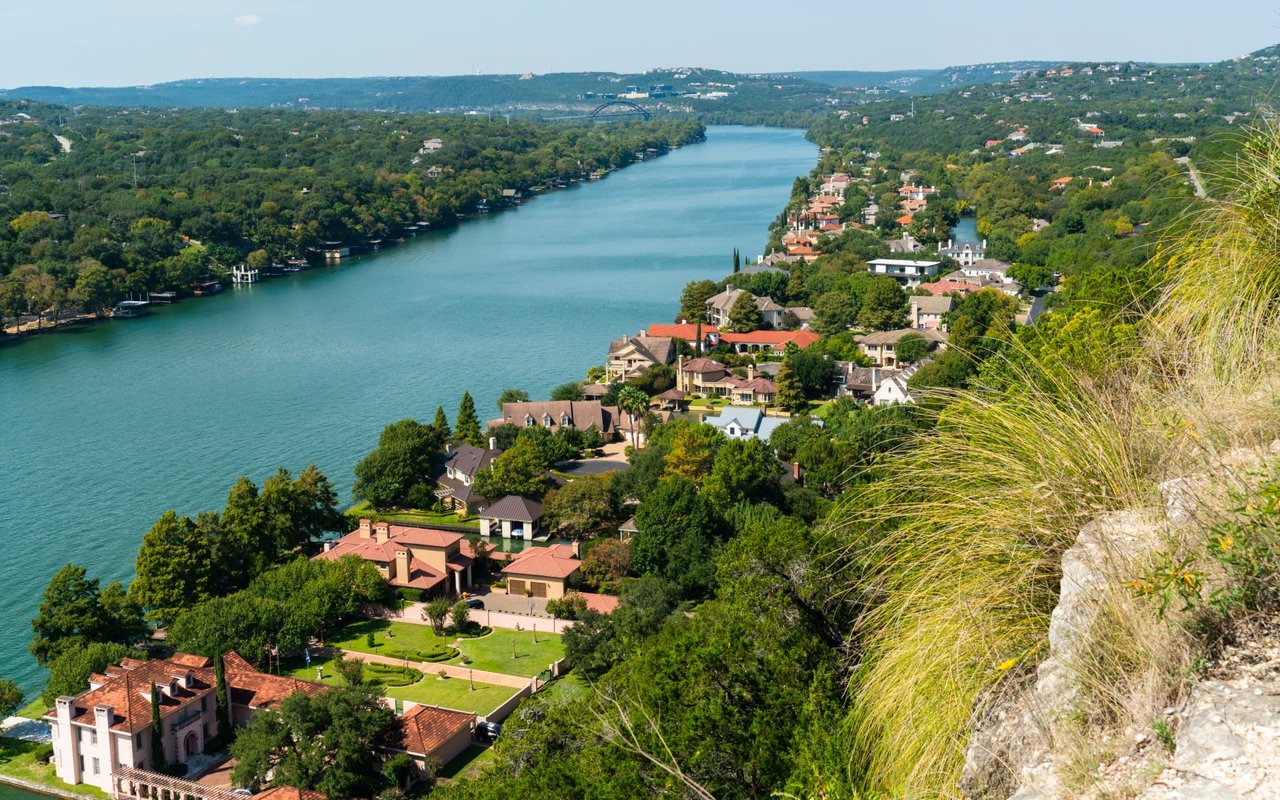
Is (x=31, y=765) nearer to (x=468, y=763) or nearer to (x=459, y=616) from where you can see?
(x=468, y=763)

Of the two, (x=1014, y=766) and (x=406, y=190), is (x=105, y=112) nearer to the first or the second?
(x=406, y=190)

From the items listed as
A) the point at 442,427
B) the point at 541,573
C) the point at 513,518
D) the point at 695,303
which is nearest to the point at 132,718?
the point at 541,573

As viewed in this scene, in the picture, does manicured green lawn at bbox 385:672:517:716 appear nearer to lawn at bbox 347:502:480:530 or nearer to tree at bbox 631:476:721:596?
tree at bbox 631:476:721:596

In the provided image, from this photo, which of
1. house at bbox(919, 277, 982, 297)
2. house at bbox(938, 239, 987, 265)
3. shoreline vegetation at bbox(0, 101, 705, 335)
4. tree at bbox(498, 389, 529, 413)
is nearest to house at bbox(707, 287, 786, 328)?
house at bbox(919, 277, 982, 297)

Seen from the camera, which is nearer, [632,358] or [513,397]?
[513,397]

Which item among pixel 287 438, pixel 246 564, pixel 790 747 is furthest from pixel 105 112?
pixel 790 747
